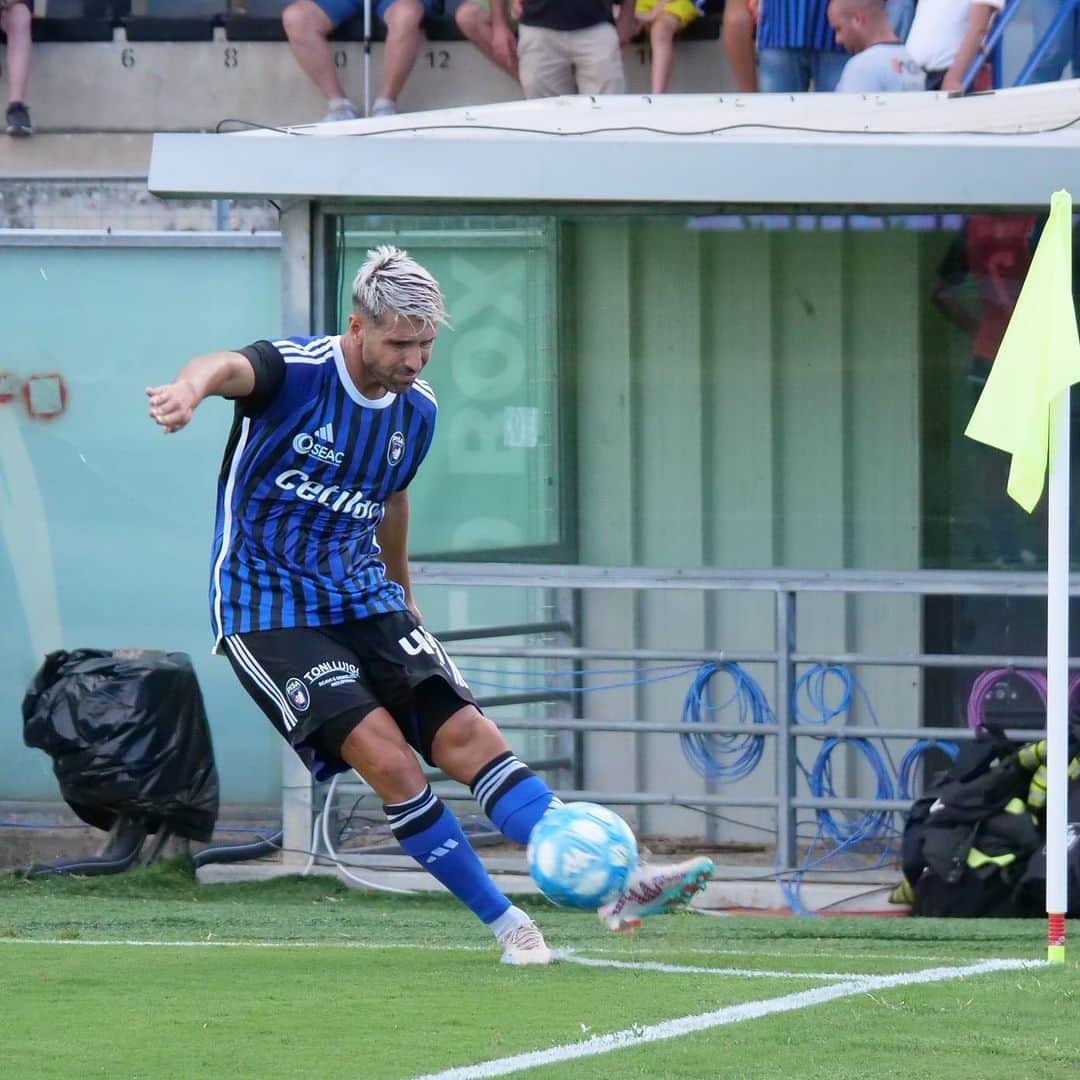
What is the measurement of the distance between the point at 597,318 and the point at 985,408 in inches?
145

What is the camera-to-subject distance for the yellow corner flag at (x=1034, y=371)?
5.23 m

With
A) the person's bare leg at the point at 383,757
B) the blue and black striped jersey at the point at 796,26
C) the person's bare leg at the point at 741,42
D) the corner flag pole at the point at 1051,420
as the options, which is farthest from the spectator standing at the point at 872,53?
the person's bare leg at the point at 383,757

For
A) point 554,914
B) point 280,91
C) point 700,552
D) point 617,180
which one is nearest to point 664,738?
point 700,552

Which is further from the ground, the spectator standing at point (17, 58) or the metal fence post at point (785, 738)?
the spectator standing at point (17, 58)

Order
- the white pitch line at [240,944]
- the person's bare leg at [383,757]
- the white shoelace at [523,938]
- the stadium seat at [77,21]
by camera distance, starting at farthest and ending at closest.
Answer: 1. the stadium seat at [77,21]
2. the white pitch line at [240,944]
3. the white shoelace at [523,938]
4. the person's bare leg at [383,757]

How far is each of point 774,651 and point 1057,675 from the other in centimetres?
317

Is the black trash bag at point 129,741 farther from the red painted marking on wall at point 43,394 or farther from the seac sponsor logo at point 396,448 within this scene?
the seac sponsor logo at point 396,448

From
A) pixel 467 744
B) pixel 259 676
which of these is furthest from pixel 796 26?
pixel 259 676

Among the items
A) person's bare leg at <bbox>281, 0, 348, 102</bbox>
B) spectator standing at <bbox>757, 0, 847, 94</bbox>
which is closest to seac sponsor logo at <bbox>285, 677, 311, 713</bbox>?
spectator standing at <bbox>757, 0, 847, 94</bbox>

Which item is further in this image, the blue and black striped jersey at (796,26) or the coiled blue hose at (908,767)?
the blue and black striped jersey at (796,26)

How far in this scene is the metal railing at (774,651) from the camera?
814cm

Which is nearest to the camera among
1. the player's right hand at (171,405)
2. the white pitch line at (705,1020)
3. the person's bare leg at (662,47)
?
the white pitch line at (705,1020)

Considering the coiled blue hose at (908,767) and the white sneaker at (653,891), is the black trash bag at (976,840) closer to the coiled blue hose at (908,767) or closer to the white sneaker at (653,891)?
the coiled blue hose at (908,767)

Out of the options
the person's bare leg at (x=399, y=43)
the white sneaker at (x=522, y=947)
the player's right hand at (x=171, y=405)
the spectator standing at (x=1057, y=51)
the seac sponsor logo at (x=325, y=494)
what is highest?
the person's bare leg at (x=399, y=43)
